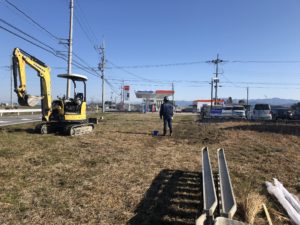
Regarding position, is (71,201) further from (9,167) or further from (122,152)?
(122,152)

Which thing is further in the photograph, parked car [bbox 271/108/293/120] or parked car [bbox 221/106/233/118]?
parked car [bbox 271/108/293/120]

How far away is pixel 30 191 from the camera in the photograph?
558 centimetres

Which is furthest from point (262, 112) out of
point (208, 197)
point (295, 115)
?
point (208, 197)

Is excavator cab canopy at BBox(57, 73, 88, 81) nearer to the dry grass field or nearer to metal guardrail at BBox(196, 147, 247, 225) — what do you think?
the dry grass field

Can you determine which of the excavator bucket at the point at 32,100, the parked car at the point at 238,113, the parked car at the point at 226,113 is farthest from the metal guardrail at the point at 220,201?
the parked car at the point at 238,113

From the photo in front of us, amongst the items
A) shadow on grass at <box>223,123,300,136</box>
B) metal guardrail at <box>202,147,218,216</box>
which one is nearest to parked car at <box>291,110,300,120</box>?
shadow on grass at <box>223,123,300,136</box>

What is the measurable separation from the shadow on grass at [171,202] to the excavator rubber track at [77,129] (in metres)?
7.25

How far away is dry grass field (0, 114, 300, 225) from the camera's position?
4.70 meters

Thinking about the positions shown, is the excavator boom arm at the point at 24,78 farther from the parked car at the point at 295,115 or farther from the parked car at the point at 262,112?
the parked car at the point at 295,115

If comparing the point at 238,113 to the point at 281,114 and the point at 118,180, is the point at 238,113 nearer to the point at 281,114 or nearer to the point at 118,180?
the point at 281,114

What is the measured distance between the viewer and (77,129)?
45.0 feet

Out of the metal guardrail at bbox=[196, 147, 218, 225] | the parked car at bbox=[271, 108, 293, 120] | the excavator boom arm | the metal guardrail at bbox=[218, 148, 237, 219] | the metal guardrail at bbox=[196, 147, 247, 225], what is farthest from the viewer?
the parked car at bbox=[271, 108, 293, 120]

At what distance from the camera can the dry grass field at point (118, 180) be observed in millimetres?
4699

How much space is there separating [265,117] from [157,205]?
30.8 m
